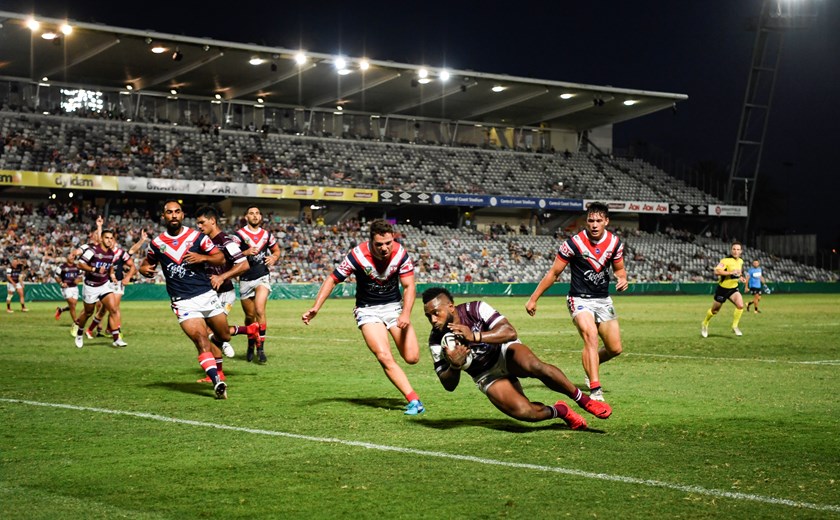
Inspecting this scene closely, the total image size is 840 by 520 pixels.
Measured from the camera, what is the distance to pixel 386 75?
61062 millimetres

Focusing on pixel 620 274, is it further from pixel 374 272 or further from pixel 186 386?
pixel 186 386

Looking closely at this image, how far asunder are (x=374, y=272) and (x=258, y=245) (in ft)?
20.9

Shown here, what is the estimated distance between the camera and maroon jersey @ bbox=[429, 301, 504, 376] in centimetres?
920

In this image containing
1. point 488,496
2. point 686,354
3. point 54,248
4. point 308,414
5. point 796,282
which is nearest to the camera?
point 488,496

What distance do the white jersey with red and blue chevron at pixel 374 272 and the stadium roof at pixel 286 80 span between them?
1657 inches

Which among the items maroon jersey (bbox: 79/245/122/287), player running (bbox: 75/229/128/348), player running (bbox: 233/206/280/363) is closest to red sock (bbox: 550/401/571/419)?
player running (bbox: 233/206/280/363)

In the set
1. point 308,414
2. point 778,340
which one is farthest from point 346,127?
point 308,414

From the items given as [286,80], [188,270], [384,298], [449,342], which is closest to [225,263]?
[188,270]

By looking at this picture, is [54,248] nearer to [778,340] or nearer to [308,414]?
[778,340]

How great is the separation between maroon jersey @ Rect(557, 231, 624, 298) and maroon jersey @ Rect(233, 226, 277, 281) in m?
6.61

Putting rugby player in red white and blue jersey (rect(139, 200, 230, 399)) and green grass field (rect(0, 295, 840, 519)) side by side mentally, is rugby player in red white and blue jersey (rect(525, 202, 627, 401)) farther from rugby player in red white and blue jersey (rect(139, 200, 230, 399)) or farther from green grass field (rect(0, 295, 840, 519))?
rugby player in red white and blue jersey (rect(139, 200, 230, 399))

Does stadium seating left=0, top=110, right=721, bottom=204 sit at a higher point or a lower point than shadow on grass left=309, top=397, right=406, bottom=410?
higher

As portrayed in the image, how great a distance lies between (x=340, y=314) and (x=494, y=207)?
33.7 m

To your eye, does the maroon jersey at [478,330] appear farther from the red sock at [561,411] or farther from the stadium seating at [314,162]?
the stadium seating at [314,162]
